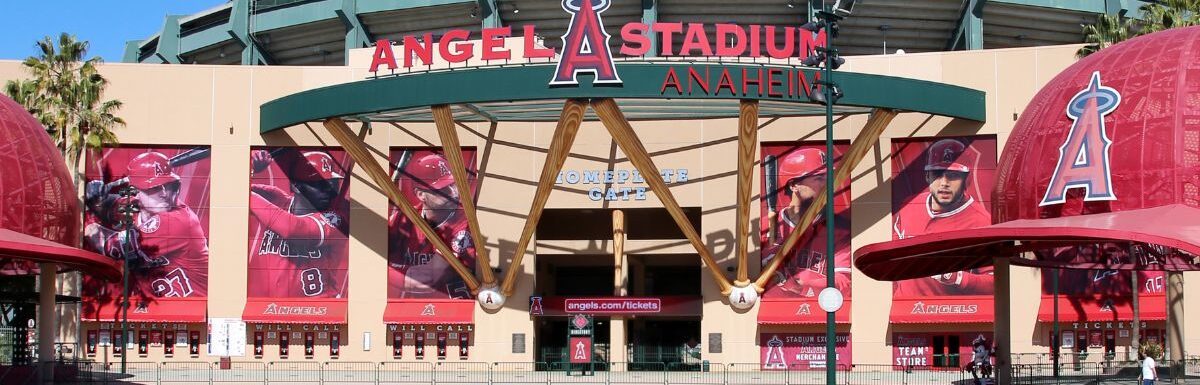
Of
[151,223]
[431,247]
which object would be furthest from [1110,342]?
[151,223]

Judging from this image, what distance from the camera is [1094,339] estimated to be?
180ft

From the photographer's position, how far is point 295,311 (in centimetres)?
5762

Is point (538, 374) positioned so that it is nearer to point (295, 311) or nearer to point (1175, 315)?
point (295, 311)

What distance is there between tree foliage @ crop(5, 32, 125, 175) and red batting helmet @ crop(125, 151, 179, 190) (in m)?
1.76

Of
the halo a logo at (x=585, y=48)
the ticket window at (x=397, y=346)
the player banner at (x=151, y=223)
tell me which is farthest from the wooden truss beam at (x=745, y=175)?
the player banner at (x=151, y=223)

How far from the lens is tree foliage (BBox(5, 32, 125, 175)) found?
56.1 metres

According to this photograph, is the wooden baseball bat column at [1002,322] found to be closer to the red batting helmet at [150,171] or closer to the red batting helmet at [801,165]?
the red batting helmet at [801,165]

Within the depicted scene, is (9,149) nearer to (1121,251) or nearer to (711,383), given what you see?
(711,383)

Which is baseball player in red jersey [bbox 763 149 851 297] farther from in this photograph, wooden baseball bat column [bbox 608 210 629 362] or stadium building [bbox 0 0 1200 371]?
wooden baseball bat column [bbox 608 210 629 362]

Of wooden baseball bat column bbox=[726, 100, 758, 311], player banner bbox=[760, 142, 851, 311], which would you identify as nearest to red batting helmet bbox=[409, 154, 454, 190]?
wooden baseball bat column bbox=[726, 100, 758, 311]

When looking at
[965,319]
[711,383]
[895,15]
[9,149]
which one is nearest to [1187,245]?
[711,383]

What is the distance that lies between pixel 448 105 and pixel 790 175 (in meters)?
13.9

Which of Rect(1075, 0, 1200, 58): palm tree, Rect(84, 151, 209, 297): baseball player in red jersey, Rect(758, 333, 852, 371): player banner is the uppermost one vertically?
Rect(1075, 0, 1200, 58): palm tree

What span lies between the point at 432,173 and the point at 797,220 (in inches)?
561
